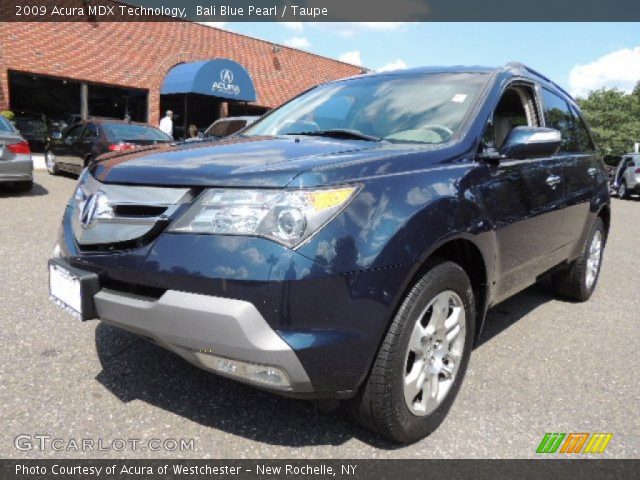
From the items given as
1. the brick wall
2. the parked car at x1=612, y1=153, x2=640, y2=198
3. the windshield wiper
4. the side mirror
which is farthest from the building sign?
the side mirror

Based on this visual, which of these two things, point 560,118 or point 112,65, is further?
point 112,65

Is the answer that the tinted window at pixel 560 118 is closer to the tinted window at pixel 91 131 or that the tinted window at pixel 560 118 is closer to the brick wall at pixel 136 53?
the tinted window at pixel 91 131

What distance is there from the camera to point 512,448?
2365 mm

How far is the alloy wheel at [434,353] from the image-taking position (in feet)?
7.39

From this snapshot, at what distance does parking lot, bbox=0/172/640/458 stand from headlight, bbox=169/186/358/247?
39.0 inches

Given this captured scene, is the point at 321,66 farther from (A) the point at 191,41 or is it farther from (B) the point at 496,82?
(B) the point at 496,82

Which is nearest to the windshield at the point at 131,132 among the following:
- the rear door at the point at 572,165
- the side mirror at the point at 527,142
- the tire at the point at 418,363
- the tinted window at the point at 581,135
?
the tinted window at the point at 581,135

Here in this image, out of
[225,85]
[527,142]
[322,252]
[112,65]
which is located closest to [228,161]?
[322,252]

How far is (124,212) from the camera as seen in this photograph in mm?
2127

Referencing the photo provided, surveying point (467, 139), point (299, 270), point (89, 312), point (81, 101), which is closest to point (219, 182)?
point (299, 270)

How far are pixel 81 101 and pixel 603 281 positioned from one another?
1744 cm

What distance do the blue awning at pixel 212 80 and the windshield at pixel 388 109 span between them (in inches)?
632
